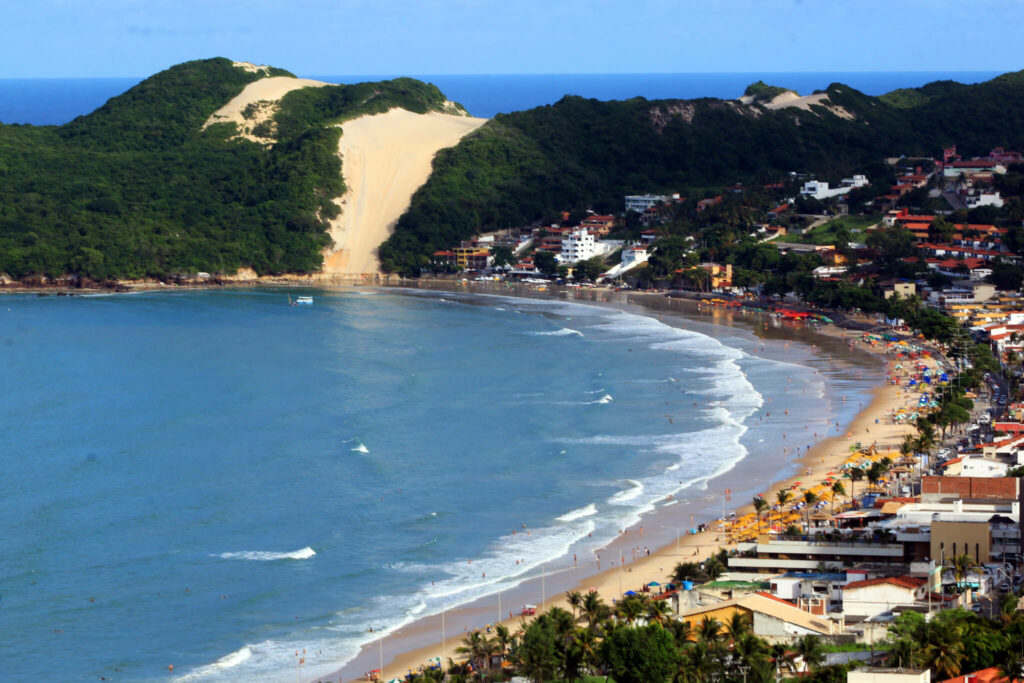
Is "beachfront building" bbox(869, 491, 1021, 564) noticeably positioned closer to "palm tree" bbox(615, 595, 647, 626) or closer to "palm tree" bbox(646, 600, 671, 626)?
"palm tree" bbox(646, 600, 671, 626)

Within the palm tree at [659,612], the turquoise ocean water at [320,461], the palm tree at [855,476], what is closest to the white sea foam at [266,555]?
the turquoise ocean water at [320,461]

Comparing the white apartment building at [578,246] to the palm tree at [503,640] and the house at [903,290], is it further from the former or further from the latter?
the palm tree at [503,640]

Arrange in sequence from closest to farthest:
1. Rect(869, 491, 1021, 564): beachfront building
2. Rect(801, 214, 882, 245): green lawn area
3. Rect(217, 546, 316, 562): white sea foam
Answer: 1. Rect(869, 491, 1021, 564): beachfront building
2. Rect(217, 546, 316, 562): white sea foam
3. Rect(801, 214, 882, 245): green lawn area

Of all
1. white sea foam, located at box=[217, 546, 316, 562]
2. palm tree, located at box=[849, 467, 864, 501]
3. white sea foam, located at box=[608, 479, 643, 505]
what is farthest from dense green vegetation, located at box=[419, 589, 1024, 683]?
palm tree, located at box=[849, 467, 864, 501]

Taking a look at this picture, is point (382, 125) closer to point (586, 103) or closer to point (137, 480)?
point (586, 103)

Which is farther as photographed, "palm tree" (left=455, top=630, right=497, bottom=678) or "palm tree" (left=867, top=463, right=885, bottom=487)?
"palm tree" (left=867, top=463, right=885, bottom=487)

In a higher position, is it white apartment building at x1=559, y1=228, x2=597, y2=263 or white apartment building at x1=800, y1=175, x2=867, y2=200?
white apartment building at x1=800, y1=175, x2=867, y2=200

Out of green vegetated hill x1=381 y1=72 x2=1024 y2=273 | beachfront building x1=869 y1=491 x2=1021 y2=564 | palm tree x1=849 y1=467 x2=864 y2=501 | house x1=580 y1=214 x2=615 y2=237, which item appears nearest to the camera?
beachfront building x1=869 y1=491 x2=1021 y2=564

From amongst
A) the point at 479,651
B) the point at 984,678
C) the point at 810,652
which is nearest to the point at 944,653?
the point at 984,678

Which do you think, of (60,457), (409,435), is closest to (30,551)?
(60,457)
